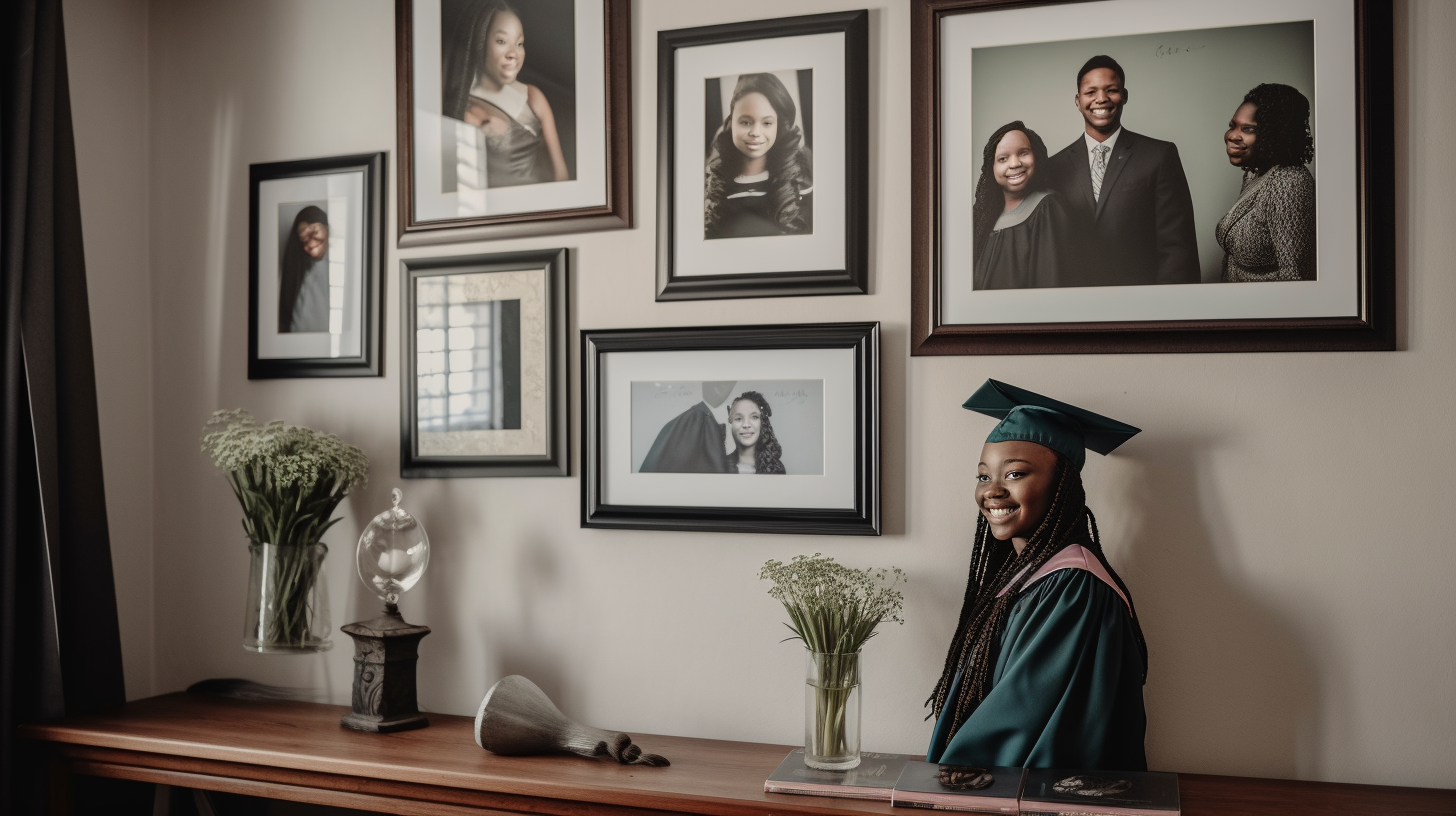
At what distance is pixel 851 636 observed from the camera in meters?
1.84

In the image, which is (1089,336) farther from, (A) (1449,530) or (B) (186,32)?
(B) (186,32)

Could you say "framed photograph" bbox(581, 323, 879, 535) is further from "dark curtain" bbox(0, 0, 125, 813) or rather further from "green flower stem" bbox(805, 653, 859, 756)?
"dark curtain" bbox(0, 0, 125, 813)

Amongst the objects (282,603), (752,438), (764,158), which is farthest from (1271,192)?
(282,603)

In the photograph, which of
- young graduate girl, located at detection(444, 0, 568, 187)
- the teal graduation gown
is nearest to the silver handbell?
the teal graduation gown

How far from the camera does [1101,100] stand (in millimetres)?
1973

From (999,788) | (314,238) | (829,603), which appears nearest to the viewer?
(999,788)

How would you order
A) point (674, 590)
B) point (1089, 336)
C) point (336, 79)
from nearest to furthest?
point (1089, 336)
point (674, 590)
point (336, 79)

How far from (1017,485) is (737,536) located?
1.94ft

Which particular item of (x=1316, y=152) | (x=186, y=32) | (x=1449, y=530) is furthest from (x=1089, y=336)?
(x=186, y=32)

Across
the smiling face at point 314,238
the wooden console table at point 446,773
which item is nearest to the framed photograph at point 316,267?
the smiling face at point 314,238

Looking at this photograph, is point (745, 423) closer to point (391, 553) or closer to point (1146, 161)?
point (391, 553)

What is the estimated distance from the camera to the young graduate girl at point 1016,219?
199 cm

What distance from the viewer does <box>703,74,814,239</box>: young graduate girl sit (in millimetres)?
2125

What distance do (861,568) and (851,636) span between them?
26cm
